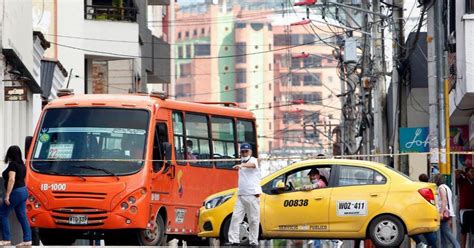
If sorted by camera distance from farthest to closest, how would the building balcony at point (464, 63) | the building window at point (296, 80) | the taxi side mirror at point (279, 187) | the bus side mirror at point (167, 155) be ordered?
the building window at point (296, 80) < the building balcony at point (464, 63) < the bus side mirror at point (167, 155) < the taxi side mirror at point (279, 187)

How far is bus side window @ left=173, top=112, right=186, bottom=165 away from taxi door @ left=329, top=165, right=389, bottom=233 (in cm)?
479

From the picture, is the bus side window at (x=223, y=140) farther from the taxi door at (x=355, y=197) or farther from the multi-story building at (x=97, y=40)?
the multi-story building at (x=97, y=40)

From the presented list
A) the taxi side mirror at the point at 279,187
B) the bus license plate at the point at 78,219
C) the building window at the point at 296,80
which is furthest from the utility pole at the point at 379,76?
the building window at the point at 296,80

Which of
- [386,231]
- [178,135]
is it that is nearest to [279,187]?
[386,231]

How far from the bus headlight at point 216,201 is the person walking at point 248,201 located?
4.38 feet

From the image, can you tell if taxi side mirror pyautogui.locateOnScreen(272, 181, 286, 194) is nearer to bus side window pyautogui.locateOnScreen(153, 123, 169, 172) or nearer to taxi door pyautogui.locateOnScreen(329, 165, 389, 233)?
taxi door pyautogui.locateOnScreen(329, 165, 389, 233)

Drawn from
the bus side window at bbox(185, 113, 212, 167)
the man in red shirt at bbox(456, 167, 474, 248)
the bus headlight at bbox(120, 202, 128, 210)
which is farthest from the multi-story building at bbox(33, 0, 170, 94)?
the bus headlight at bbox(120, 202, 128, 210)

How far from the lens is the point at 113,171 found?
82.0 ft

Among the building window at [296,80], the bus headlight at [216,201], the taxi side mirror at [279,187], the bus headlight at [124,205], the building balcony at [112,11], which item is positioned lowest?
the bus headlight at [124,205]

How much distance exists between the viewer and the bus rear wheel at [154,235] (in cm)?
2509

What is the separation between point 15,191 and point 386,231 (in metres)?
6.06

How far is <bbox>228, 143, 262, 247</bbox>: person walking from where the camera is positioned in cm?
2223

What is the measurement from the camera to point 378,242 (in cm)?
2286

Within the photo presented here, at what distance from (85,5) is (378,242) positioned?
1121 inches
